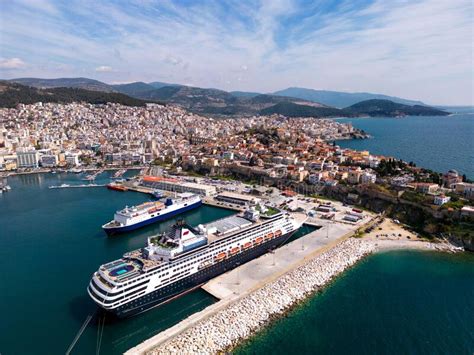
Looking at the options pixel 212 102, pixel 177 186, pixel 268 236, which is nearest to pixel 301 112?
pixel 212 102

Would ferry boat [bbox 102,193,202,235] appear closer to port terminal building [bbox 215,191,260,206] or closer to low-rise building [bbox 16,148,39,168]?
port terminal building [bbox 215,191,260,206]

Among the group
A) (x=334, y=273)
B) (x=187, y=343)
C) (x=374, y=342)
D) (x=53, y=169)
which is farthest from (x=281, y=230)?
(x=53, y=169)

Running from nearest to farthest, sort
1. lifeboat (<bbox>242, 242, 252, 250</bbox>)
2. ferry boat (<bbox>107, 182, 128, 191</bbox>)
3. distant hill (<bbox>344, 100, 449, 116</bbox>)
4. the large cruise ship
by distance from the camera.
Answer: the large cruise ship → lifeboat (<bbox>242, 242, 252, 250</bbox>) → ferry boat (<bbox>107, 182, 128, 191</bbox>) → distant hill (<bbox>344, 100, 449, 116</bbox>)

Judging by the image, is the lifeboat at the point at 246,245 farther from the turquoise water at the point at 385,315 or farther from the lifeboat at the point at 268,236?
the turquoise water at the point at 385,315

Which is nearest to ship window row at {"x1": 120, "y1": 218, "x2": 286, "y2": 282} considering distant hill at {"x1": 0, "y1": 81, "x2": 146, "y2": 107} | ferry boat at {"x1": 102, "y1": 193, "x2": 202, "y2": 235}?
ferry boat at {"x1": 102, "y1": 193, "x2": 202, "y2": 235}

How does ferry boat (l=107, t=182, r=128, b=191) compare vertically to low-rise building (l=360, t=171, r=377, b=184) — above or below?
below

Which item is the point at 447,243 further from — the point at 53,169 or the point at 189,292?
the point at 53,169

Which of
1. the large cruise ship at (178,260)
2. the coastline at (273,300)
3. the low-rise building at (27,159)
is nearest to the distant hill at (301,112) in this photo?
the low-rise building at (27,159)
